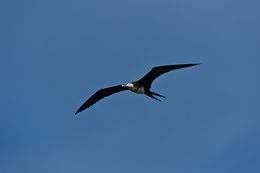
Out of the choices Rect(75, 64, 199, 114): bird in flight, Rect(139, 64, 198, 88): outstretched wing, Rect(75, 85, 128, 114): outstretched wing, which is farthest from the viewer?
Rect(75, 85, 128, 114): outstretched wing

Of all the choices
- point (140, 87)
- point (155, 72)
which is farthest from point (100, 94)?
point (155, 72)

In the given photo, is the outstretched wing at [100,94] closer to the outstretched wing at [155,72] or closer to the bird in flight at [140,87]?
the bird in flight at [140,87]

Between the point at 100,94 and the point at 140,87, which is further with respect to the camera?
the point at 100,94

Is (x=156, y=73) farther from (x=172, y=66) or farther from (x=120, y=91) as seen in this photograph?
(x=120, y=91)

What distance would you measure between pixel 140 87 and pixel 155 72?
0.82 meters

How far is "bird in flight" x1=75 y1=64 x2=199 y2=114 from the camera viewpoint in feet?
52.3

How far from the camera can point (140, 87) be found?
16672 millimetres

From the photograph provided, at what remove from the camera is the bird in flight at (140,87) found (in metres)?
15.9

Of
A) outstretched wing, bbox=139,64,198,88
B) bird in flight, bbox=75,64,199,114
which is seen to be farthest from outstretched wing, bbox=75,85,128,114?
outstretched wing, bbox=139,64,198,88

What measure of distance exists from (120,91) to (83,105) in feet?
5.12

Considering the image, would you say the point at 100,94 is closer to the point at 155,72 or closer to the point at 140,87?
the point at 140,87

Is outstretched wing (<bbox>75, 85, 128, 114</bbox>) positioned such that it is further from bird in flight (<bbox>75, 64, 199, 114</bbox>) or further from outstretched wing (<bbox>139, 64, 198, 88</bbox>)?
outstretched wing (<bbox>139, 64, 198, 88</bbox>)

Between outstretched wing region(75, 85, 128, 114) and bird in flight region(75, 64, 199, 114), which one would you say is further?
outstretched wing region(75, 85, 128, 114)

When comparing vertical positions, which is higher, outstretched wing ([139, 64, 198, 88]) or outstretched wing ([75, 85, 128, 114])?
outstretched wing ([75, 85, 128, 114])
